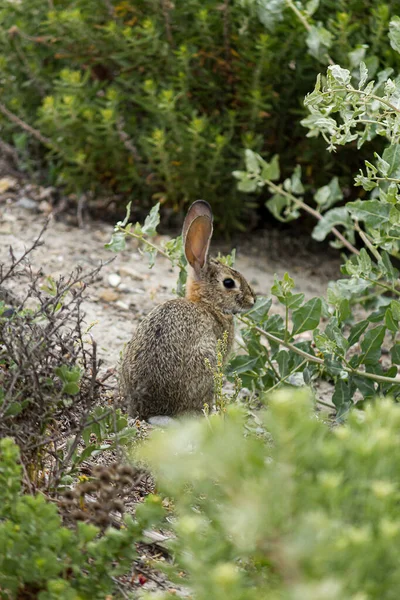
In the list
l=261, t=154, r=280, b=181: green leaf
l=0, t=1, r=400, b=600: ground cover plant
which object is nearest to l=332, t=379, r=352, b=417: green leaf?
l=0, t=1, r=400, b=600: ground cover plant

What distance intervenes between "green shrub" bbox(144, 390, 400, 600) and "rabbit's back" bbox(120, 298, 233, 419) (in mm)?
2092

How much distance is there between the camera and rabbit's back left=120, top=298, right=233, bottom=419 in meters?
4.39

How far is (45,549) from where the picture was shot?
2516 mm

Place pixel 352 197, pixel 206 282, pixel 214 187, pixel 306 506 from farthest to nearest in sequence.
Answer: pixel 352 197 < pixel 214 187 < pixel 206 282 < pixel 306 506

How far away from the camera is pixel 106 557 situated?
262 centimetres

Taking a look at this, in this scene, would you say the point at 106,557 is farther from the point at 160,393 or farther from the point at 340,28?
the point at 340,28

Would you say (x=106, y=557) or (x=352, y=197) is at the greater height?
(x=352, y=197)

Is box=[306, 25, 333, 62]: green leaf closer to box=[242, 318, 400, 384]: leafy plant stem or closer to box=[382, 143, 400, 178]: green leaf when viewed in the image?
box=[382, 143, 400, 178]: green leaf

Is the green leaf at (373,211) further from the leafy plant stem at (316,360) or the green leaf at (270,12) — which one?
the green leaf at (270,12)

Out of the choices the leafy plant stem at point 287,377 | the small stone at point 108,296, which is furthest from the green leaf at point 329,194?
the small stone at point 108,296

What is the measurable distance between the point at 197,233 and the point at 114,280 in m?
1.38

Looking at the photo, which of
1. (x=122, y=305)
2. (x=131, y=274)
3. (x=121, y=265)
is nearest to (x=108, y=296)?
(x=122, y=305)

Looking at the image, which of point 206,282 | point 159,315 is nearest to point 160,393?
point 159,315

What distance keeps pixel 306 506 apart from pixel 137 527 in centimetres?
71
